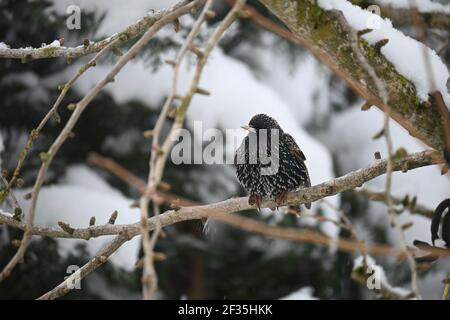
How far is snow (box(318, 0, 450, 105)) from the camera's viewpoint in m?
2.30

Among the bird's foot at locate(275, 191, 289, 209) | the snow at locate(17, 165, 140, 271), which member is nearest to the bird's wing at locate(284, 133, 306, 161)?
the bird's foot at locate(275, 191, 289, 209)

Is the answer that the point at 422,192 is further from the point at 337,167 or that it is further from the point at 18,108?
the point at 18,108

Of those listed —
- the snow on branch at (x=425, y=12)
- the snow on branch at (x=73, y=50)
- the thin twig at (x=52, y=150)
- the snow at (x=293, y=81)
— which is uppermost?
the snow at (x=293, y=81)

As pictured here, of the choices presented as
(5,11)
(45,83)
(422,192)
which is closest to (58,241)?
(45,83)

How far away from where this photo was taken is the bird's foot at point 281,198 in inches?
113

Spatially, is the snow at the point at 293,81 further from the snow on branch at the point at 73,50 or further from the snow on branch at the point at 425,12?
the snow on branch at the point at 73,50

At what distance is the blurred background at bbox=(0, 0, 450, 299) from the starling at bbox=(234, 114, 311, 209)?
154 cm

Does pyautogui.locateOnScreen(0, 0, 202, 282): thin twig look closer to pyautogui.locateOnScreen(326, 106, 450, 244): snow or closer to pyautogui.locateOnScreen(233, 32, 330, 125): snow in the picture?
pyautogui.locateOnScreen(326, 106, 450, 244): snow

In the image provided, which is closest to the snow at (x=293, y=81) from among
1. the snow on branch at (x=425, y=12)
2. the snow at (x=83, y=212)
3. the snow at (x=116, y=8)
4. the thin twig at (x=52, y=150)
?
the snow at (x=116, y=8)

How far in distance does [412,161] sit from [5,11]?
386 cm

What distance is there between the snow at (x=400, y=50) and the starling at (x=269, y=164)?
81 cm

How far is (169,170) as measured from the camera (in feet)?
18.3

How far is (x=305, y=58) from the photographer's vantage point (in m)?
6.16
